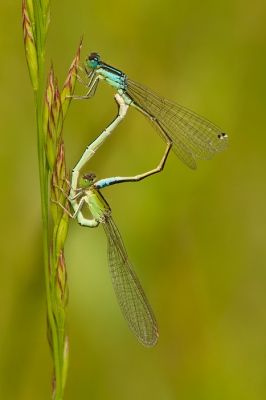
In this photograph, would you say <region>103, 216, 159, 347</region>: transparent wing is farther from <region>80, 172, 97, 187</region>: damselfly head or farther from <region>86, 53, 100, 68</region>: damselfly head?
<region>86, 53, 100, 68</region>: damselfly head

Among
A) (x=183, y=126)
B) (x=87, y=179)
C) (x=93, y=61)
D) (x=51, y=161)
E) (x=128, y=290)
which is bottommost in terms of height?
(x=128, y=290)

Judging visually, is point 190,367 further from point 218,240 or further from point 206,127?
point 206,127

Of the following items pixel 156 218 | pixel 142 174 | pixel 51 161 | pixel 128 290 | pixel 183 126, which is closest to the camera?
pixel 51 161

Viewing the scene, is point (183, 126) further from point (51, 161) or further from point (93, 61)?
point (51, 161)

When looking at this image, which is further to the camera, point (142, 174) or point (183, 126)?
point (183, 126)

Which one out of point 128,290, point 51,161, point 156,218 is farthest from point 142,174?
point 51,161

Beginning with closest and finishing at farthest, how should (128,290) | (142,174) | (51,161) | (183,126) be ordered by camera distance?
(51,161)
(128,290)
(142,174)
(183,126)

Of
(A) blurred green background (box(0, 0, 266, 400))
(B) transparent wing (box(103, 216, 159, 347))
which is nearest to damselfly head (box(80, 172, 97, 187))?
(A) blurred green background (box(0, 0, 266, 400))
